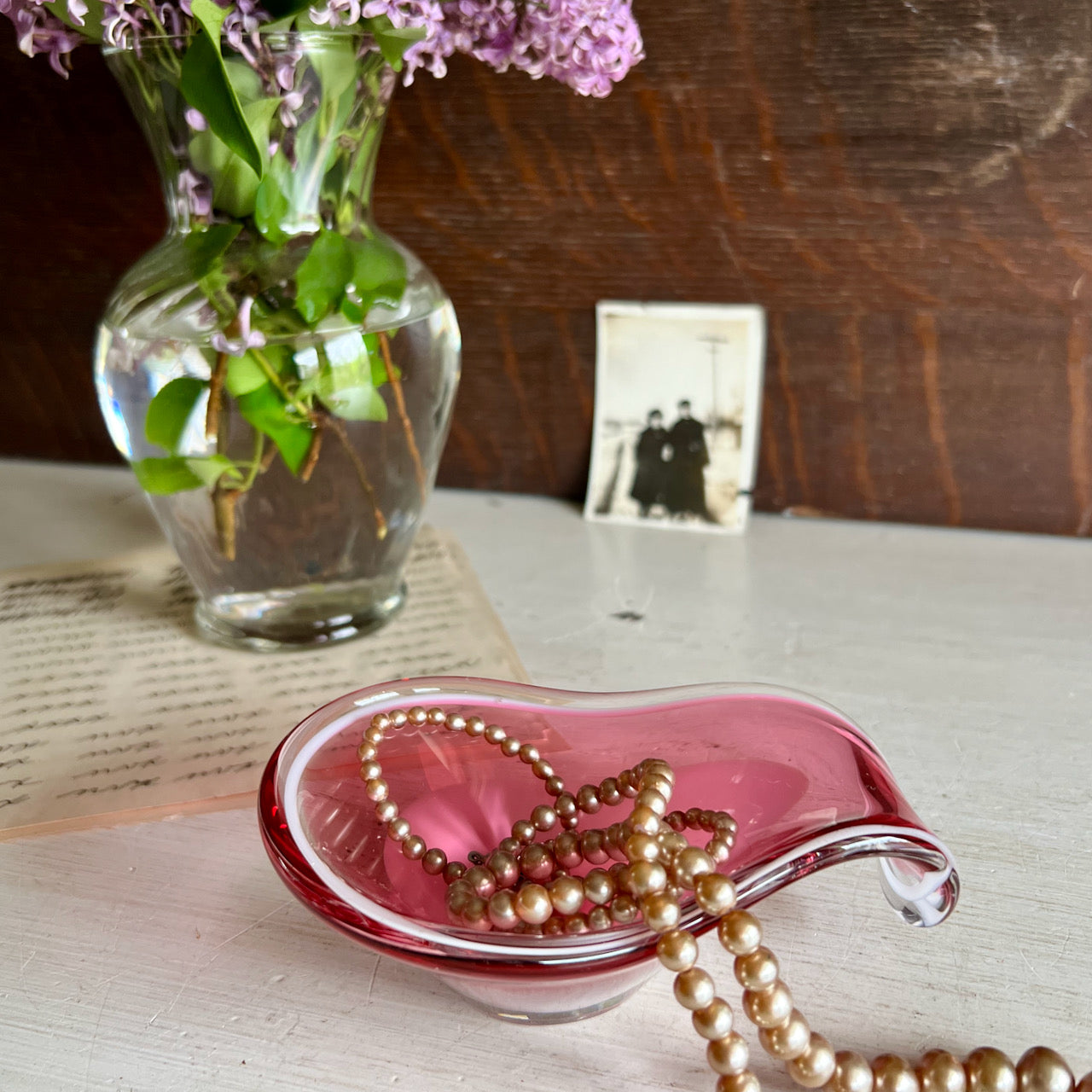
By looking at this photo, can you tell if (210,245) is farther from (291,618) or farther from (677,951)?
(677,951)

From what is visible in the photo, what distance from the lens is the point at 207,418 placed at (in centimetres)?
42

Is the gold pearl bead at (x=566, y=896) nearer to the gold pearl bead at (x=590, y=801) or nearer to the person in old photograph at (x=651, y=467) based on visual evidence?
the gold pearl bead at (x=590, y=801)

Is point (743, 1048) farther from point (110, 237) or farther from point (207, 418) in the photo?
point (110, 237)

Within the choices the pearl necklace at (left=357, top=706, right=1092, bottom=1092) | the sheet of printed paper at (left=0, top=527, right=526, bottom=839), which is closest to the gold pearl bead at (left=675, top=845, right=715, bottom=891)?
the pearl necklace at (left=357, top=706, right=1092, bottom=1092)

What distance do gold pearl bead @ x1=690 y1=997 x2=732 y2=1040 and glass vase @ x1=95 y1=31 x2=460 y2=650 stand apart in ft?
0.89

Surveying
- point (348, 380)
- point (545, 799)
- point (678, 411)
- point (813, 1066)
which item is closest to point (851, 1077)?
point (813, 1066)

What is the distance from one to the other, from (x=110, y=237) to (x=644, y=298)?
1.08ft

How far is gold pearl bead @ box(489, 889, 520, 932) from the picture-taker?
26cm

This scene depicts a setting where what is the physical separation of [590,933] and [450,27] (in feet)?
1.12

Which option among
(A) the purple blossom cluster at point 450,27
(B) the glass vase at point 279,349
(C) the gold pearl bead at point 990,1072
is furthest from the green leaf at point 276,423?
(C) the gold pearl bead at point 990,1072

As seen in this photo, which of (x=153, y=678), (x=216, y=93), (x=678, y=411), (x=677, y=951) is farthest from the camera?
(x=678, y=411)

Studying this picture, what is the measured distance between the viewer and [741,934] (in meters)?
0.25

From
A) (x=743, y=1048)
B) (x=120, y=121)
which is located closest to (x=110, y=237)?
(x=120, y=121)

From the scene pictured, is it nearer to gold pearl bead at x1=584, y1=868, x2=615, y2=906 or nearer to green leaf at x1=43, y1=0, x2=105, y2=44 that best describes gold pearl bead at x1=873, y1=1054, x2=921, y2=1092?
gold pearl bead at x1=584, y1=868, x2=615, y2=906
